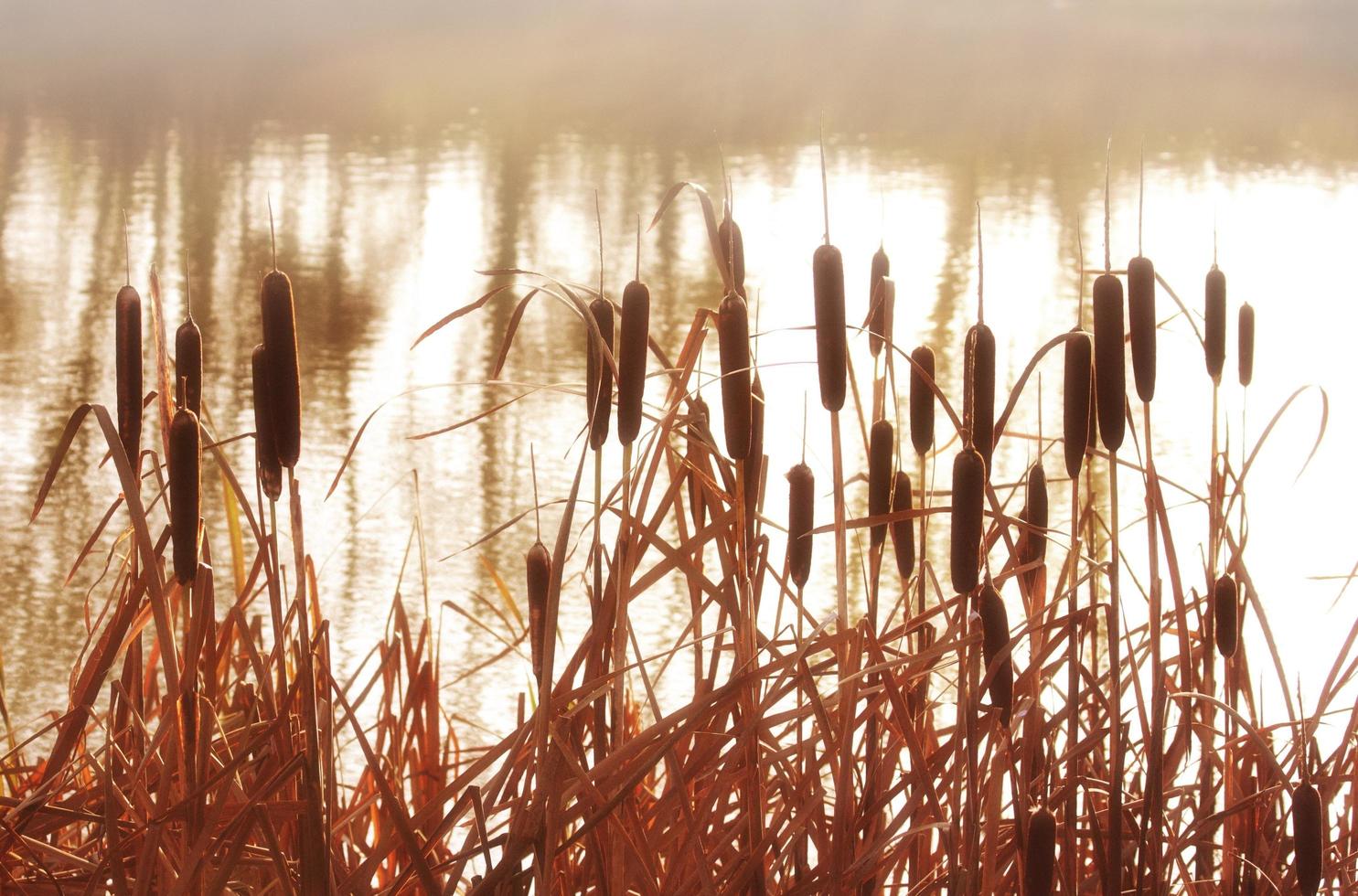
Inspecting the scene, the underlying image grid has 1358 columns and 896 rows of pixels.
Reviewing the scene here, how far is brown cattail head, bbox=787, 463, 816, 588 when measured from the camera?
1.65 feet

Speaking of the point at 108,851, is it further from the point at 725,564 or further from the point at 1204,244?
the point at 1204,244

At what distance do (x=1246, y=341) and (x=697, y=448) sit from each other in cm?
27

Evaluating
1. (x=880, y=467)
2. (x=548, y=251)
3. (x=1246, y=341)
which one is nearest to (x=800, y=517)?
(x=880, y=467)

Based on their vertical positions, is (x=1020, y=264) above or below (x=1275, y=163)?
below

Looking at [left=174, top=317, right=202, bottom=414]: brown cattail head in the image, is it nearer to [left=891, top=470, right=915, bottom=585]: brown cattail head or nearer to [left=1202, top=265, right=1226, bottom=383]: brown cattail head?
[left=891, top=470, right=915, bottom=585]: brown cattail head

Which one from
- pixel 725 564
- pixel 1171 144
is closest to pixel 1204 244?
pixel 1171 144

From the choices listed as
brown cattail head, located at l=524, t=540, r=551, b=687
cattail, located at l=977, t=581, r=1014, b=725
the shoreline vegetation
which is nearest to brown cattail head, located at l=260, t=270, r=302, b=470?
the shoreline vegetation

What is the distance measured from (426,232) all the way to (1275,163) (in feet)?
8.16

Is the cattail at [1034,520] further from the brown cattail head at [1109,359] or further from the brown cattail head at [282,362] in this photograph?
the brown cattail head at [282,362]

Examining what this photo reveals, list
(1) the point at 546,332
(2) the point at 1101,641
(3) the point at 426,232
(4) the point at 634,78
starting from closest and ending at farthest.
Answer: (2) the point at 1101,641 < (1) the point at 546,332 < (3) the point at 426,232 < (4) the point at 634,78

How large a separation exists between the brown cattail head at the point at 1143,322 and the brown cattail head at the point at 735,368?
129 mm

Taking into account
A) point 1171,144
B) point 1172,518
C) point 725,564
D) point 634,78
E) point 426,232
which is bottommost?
point 1172,518

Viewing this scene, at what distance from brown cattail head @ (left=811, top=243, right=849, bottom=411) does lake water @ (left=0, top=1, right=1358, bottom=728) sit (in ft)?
0.20

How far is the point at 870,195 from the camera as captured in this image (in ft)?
11.6
